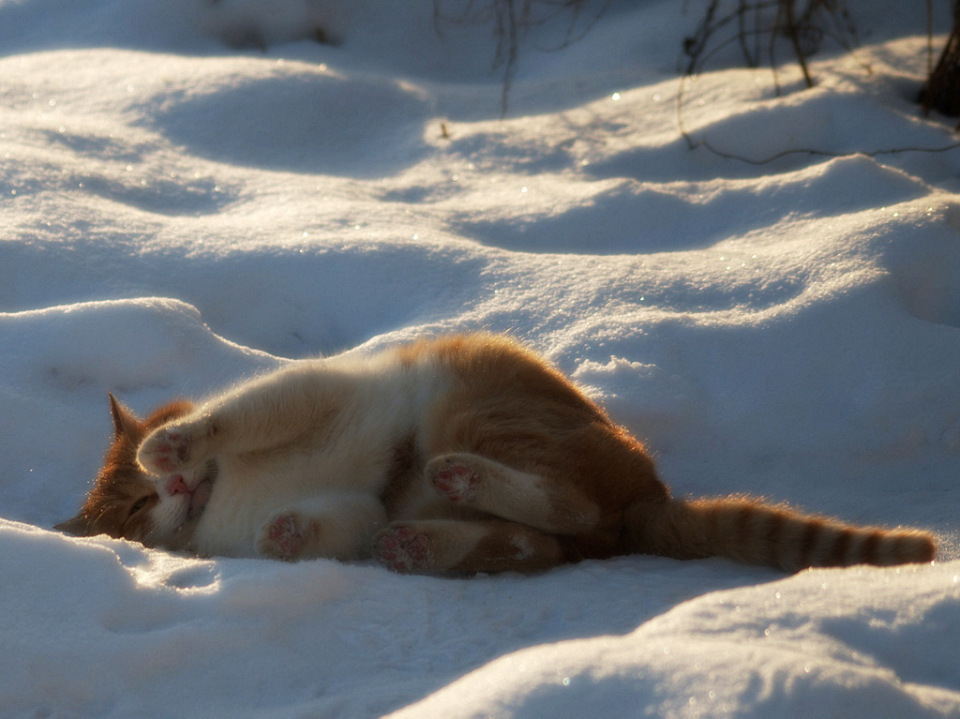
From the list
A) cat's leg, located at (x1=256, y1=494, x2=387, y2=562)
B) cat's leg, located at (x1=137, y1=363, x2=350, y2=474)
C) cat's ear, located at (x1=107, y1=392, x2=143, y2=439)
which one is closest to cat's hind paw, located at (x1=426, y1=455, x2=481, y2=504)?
cat's leg, located at (x1=256, y1=494, x2=387, y2=562)

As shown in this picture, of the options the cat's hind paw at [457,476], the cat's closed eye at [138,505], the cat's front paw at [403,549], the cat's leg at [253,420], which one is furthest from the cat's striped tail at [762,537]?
the cat's closed eye at [138,505]

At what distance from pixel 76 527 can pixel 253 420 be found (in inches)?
22.4

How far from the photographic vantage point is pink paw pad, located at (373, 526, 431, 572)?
6.95 feet

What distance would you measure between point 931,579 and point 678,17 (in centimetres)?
519

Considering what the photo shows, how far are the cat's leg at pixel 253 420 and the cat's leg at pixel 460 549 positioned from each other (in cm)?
54

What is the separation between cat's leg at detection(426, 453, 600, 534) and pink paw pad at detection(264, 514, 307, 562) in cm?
38

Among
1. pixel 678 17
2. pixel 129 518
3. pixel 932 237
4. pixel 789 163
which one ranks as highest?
pixel 678 17

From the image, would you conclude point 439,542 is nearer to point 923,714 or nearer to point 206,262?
point 923,714

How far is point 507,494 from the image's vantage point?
7.16ft

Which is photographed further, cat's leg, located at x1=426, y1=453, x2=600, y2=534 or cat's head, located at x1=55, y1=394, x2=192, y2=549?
cat's head, located at x1=55, y1=394, x2=192, y2=549

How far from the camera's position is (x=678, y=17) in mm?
5898

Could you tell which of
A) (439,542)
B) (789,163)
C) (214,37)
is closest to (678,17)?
(789,163)

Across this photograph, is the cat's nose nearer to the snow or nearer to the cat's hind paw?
the snow

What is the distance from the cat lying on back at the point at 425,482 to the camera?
213 centimetres
